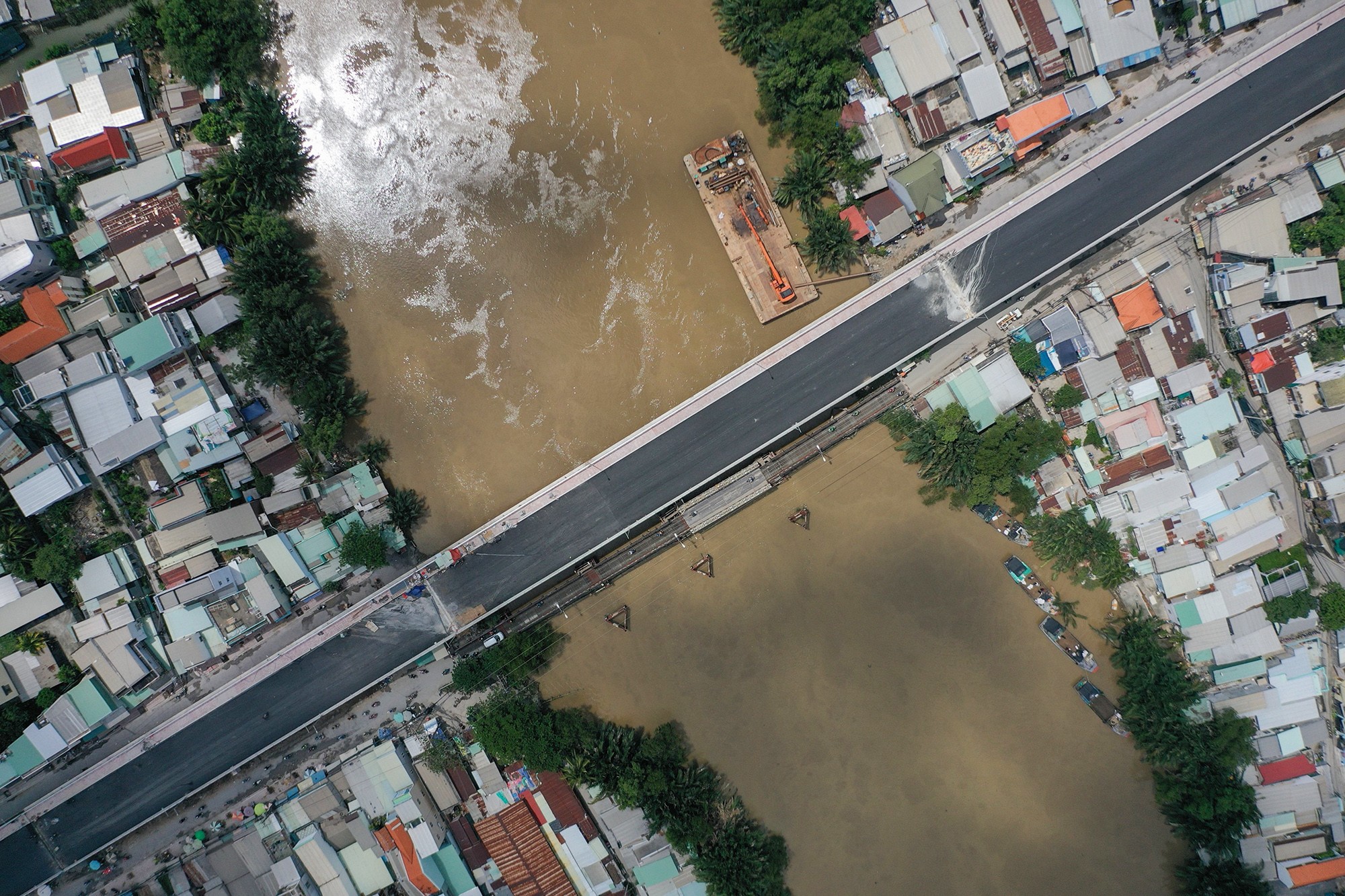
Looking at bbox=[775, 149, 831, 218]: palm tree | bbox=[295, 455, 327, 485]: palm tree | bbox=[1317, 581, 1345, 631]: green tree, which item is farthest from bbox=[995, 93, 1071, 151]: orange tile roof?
bbox=[295, 455, 327, 485]: palm tree

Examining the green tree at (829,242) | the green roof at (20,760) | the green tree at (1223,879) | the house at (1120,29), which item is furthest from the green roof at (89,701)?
the house at (1120,29)

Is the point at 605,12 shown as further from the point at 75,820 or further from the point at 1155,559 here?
the point at 75,820

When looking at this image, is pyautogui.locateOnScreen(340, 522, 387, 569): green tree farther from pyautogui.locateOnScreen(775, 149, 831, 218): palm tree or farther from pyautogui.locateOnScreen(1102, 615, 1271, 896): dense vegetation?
pyautogui.locateOnScreen(1102, 615, 1271, 896): dense vegetation

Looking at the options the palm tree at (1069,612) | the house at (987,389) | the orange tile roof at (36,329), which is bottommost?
the palm tree at (1069,612)

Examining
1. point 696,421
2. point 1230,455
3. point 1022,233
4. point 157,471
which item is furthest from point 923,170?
point 157,471

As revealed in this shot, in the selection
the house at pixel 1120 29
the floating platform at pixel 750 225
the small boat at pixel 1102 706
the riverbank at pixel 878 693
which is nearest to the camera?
the house at pixel 1120 29

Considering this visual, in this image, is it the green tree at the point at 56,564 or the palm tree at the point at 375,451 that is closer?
the green tree at the point at 56,564

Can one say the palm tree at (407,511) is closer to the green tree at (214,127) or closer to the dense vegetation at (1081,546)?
the green tree at (214,127)
